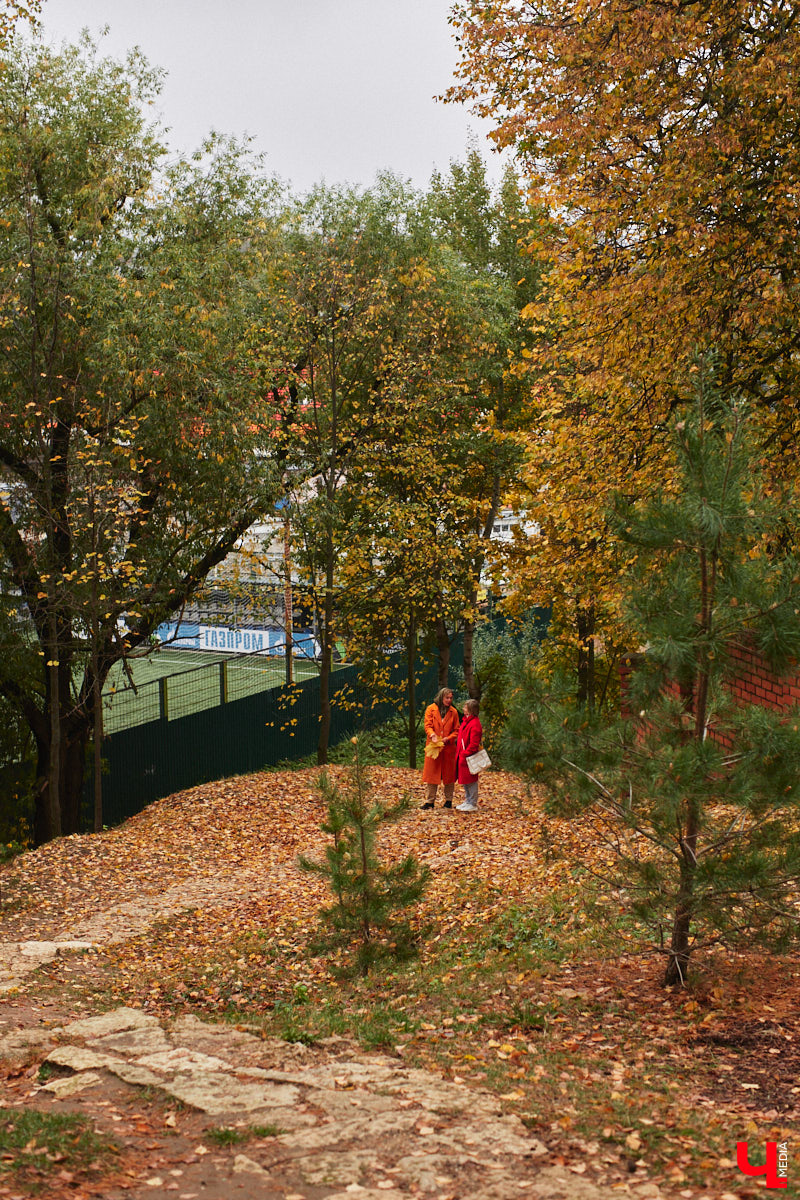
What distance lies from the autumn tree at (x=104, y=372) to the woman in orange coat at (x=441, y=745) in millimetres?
4570

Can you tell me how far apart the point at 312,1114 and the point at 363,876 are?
8.84ft

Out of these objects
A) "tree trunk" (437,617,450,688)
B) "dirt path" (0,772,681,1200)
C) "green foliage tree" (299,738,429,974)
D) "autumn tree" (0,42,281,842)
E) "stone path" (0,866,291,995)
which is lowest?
"stone path" (0,866,291,995)

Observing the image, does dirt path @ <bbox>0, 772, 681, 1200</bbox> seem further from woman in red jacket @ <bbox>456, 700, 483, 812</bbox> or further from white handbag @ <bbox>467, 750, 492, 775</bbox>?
woman in red jacket @ <bbox>456, 700, 483, 812</bbox>

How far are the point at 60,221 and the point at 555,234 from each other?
7100 millimetres

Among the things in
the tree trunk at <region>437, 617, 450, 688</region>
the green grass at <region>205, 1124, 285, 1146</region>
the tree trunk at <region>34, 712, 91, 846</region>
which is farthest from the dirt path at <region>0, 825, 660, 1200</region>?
the tree trunk at <region>437, 617, 450, 688</region>

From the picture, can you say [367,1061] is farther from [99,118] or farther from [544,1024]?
A: [99,118]

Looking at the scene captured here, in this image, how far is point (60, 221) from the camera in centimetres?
1491

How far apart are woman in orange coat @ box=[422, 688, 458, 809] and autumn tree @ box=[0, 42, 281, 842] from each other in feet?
15.0

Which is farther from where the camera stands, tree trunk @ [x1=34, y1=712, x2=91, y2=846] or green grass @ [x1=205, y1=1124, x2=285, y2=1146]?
tree trunk @ [x1=34, y1=712, x2=91, y2=846]

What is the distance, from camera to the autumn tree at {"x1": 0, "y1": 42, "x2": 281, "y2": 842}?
559 inches

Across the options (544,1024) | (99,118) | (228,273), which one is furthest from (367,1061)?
(99,118)

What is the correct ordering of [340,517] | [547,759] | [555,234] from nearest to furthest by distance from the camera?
[547,759] → [555,234] → [340,517]

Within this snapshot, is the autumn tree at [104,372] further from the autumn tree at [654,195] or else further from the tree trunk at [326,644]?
the autumn tree at [654,195]

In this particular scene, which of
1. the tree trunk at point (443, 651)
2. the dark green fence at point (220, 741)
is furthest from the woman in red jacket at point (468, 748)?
the tree trunk at point (443, 651)
